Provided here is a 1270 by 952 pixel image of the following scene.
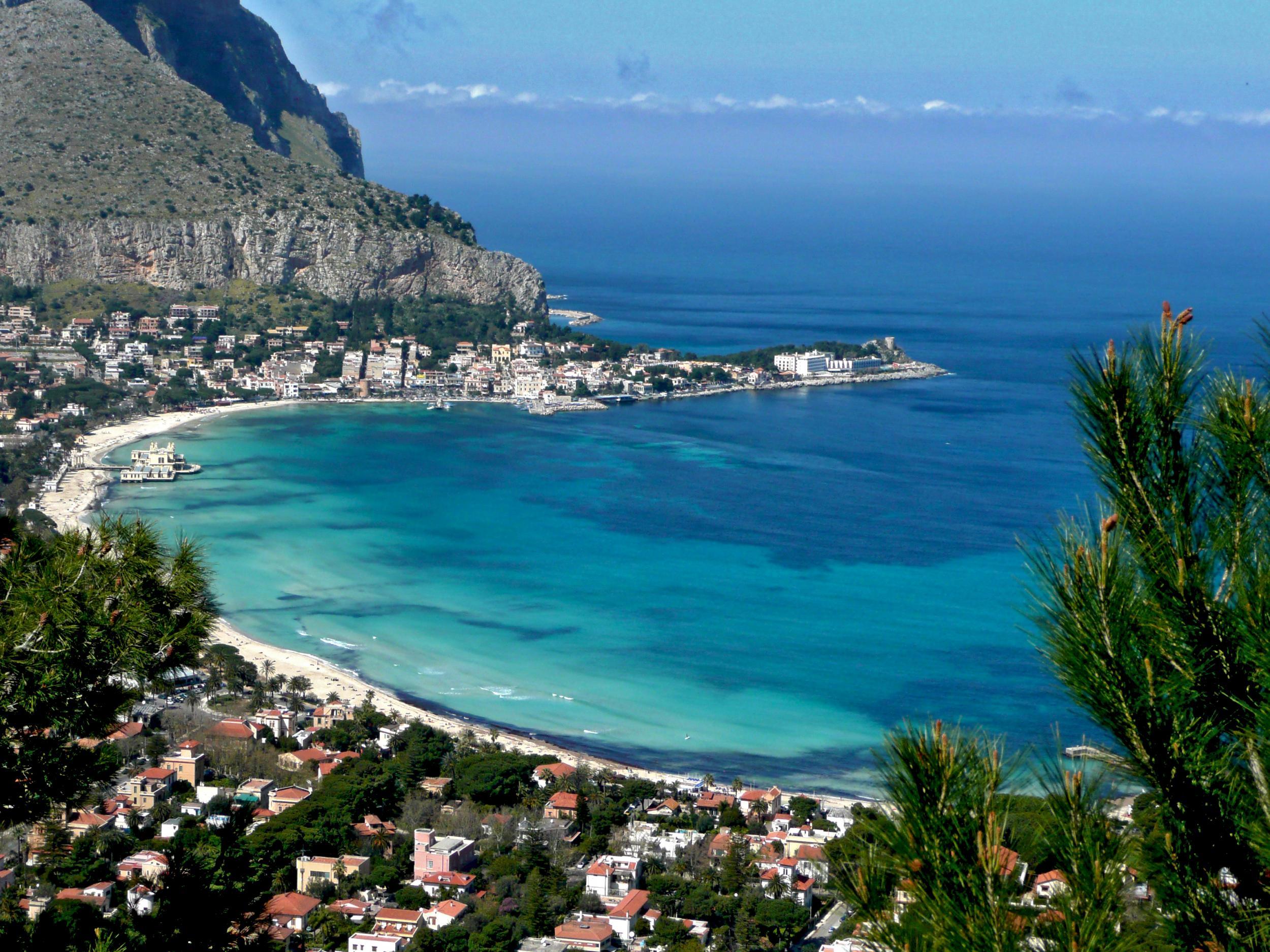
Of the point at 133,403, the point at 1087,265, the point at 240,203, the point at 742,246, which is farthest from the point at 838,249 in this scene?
the point at 133,403

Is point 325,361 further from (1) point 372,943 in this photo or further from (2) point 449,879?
(1) point 372,943

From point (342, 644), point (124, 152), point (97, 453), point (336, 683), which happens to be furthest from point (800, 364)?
point (336, 683)

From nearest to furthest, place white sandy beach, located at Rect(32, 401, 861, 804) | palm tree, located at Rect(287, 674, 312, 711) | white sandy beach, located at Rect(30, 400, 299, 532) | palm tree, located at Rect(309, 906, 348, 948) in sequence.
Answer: palm tree, located at Rect(309, 906, 348, 948), white sandy beach, located at Rect(32, 401, 861, 804), palm tree, located at Rect(287, 674, 312, 711), white sandy beach, located at Rect(30, 400, 299, 532)

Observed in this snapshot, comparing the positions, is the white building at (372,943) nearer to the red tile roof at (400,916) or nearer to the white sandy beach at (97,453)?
the red tile roof at (400,916)

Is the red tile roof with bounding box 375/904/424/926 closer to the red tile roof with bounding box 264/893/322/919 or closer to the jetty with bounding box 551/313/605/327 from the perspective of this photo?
the red tile roof with bounding box 264/893/322/919

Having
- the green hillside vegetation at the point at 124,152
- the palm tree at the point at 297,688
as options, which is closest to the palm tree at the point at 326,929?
the palm tree at the point at 297,688

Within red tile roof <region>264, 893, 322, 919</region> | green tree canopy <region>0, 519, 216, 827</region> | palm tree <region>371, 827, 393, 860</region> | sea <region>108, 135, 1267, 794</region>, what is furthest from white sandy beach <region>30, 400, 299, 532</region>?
green tree canopy <region>0, 519, 216, 827</region>

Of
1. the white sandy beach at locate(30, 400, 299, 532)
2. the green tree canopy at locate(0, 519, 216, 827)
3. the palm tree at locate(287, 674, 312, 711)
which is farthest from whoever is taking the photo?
the white sandy beach at locate(30, 400, 299, 532)
